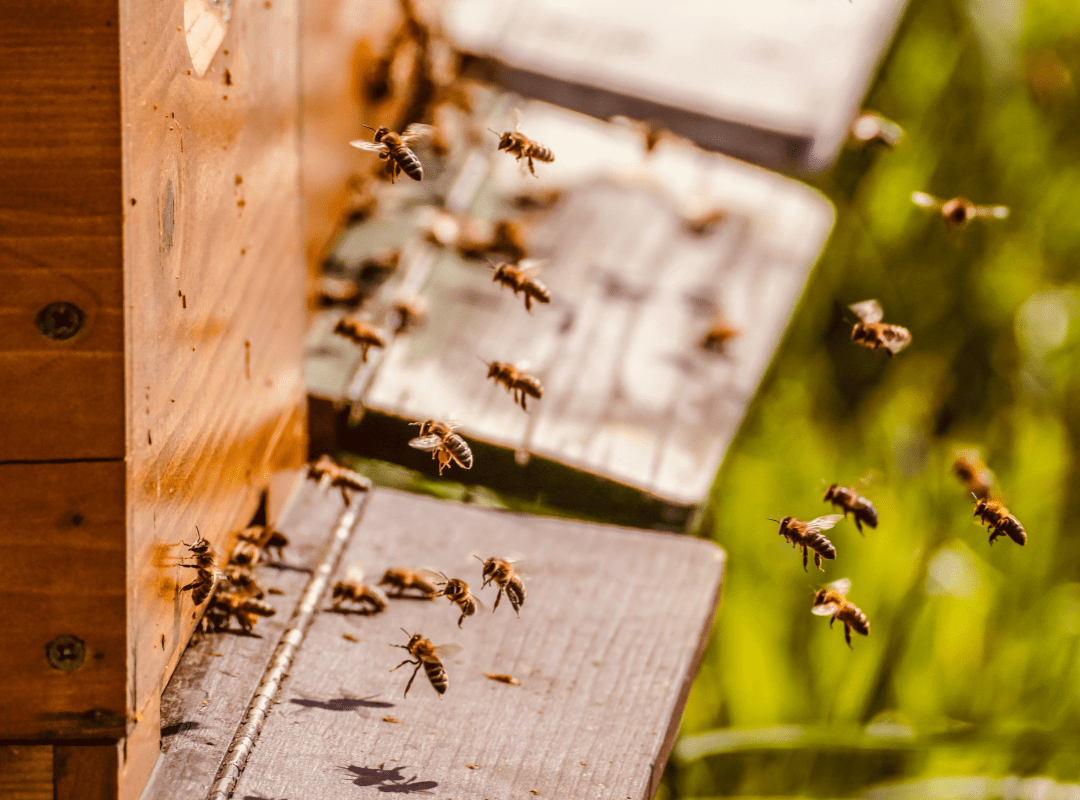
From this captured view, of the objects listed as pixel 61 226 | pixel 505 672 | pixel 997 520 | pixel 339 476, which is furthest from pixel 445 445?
pixel 997 520

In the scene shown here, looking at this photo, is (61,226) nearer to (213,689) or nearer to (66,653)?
(66,653)

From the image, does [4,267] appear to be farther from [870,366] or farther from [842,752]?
[870,366]

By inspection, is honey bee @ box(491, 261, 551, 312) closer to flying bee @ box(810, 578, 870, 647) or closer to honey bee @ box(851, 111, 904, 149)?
flying bee @ box(810, 578, 870, 647)

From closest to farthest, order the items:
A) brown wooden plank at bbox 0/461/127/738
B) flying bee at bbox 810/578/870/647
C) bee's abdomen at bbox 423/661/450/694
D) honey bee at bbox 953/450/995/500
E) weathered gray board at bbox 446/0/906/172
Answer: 1. brown wooden plank at bbox 0/461/127/738
2. bee's abdomen at bbox 423/661/450/694
3. flying bee at bbox 810/578/870/647
4. honey bee at bbox 953/450/995/500
5. weathered gray board at bbox 446/0/906/172

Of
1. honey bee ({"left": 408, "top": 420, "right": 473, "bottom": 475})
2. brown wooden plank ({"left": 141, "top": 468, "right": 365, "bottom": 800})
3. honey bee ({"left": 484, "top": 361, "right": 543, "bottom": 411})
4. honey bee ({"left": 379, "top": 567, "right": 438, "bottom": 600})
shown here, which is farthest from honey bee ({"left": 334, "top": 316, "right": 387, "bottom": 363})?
honey bee ({"left": 379, "top": 567, "right": 438, "bottom": 600})

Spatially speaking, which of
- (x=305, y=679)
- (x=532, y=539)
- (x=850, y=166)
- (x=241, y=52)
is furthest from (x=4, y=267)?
(x=850, y=166)

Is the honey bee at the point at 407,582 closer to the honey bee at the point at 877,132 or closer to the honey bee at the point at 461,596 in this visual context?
the honey bee at the point at 461,596

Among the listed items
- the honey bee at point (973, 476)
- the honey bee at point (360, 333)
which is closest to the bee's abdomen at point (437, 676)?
the honey bee at point (360, 333)
